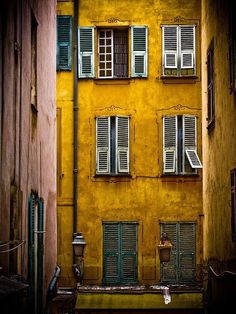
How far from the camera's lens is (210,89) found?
758 inches

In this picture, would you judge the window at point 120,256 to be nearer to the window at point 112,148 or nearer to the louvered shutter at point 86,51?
the window at point 112,148

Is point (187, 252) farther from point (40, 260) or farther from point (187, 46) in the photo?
point (40, 260)

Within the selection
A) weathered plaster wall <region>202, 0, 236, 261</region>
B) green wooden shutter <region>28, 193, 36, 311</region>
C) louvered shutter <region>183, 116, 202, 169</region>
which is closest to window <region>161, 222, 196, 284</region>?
louvered shutter <region>183, 116, 202, 169</region>

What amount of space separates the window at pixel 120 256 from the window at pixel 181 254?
0.96 meters

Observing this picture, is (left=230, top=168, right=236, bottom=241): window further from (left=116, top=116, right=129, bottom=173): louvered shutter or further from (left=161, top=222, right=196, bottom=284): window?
(left=116, top=116, right=129, bottom=173): louvered shutter

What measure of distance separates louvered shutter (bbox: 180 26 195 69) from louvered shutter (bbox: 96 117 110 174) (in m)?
3.02

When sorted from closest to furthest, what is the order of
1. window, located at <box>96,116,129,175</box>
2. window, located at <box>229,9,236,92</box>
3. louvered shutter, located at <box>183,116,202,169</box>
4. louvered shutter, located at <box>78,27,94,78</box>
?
window, located at <box>229,9,236,92</box>, louvered shutter, located at <box>183,116,202,169</box>, window, located at <box>96,116,129,175</box>, louvered shutter, located at <box>78,27,94,78</box>

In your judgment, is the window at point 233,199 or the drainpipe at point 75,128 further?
the drainpipe at point 75,128

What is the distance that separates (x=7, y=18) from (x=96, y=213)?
48.7 feet

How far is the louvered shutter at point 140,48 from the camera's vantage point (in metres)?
26.7

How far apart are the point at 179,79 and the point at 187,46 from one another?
105cm

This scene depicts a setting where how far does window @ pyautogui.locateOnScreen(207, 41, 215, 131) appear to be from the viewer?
1861 cm

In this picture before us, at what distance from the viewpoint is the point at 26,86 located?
14.2 meters

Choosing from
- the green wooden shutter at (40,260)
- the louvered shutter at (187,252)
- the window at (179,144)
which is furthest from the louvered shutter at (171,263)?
the green wooden shutter at (40,260)
